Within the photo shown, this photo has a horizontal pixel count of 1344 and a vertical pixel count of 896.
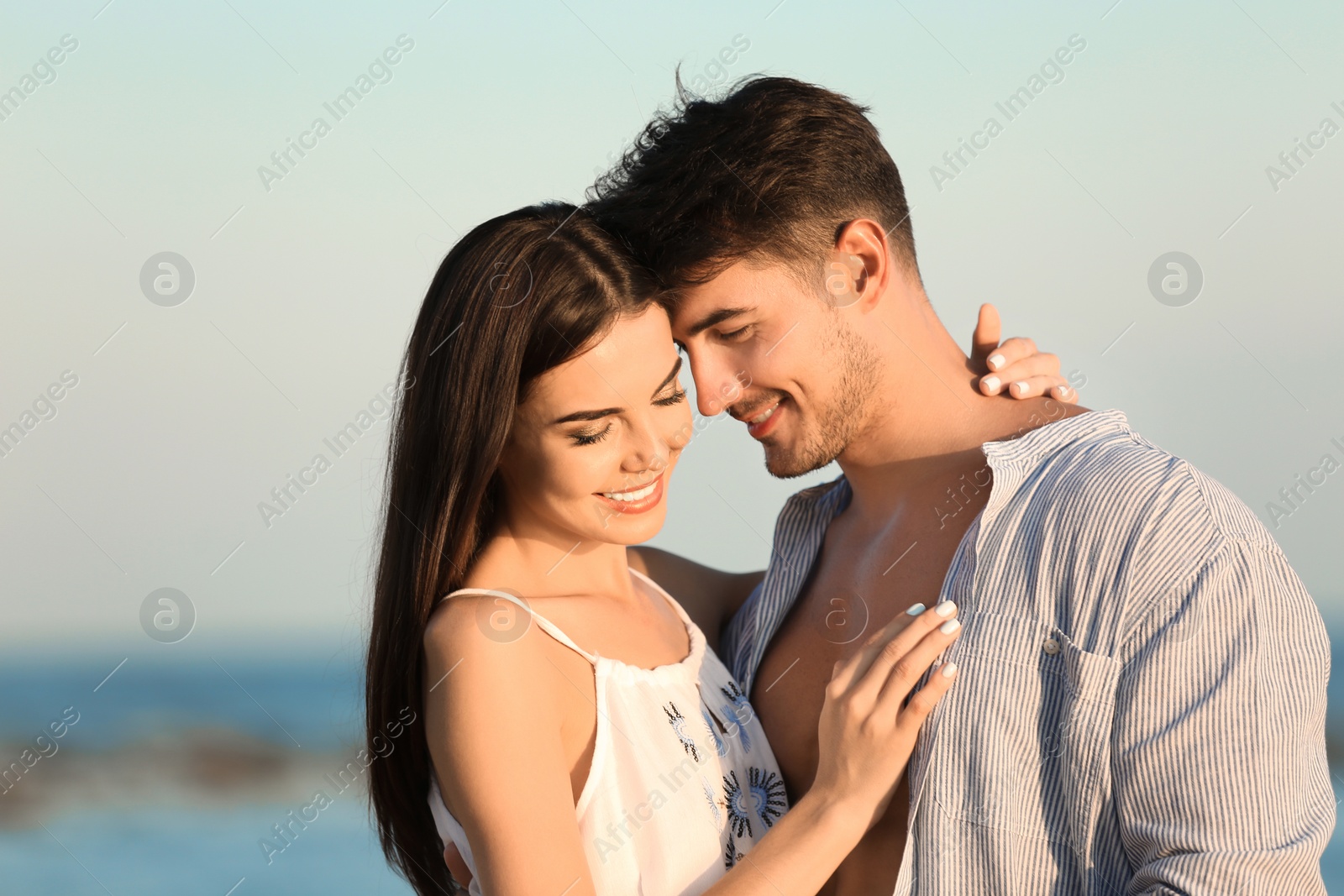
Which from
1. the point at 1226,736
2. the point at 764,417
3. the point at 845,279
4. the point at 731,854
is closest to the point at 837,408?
the point at 764,417

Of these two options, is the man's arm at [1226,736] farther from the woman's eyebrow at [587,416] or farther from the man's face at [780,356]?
the woman's eyebrow at [587,416]

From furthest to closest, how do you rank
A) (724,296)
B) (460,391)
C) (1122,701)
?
(724,296) < (460,391) < (1122,701)

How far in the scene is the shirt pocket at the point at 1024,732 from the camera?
234 centimetres

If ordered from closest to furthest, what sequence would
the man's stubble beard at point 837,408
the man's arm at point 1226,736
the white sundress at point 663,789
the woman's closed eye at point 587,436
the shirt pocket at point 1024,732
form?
the man's arm at point 1226,736, the shirt pocket at point 1024,732, the white sundress at point 663,789, the woman's closed eye at point 587,436, the man's stubble beard at point 837,408

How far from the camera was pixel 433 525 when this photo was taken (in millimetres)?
2781

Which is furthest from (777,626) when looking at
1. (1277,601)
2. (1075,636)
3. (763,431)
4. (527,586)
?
(1277,601)

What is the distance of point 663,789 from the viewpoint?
2713 mm

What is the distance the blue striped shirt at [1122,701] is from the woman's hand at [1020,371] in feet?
1.31

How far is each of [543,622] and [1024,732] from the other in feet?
3.69

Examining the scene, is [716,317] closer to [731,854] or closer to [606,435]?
[606,435]

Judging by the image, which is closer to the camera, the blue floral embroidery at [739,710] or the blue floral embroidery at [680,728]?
the blue floral embroidery at [680,728]

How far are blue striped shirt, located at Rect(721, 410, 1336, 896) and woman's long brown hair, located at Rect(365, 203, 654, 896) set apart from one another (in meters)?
1.10

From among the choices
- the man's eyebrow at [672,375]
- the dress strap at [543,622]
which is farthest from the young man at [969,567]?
the dress strap at [543,622]

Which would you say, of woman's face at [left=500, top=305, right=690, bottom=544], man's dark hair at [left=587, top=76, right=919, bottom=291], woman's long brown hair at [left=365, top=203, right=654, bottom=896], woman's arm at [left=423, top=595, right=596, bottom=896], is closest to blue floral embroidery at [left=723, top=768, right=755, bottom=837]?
woman's arm at [left=423, top=595, right=596, bottom=896]
